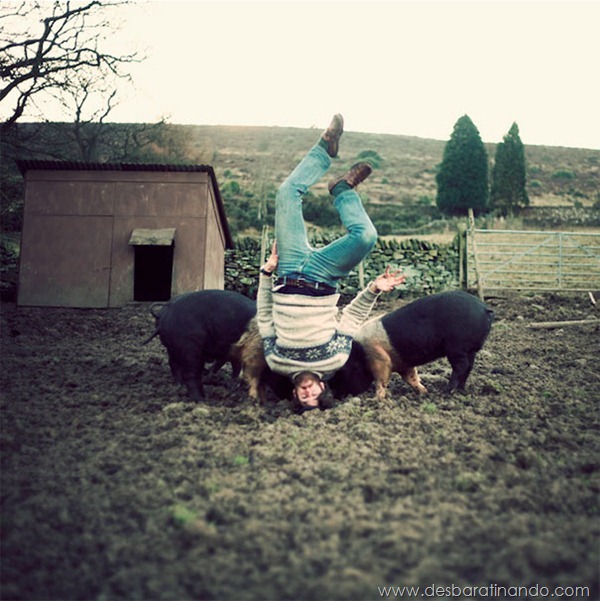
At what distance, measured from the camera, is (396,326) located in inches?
196

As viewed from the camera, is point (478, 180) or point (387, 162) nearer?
point (478, 180)

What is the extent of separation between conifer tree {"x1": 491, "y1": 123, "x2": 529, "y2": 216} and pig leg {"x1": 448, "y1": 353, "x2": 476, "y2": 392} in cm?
4129

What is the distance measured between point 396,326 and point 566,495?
7.24ft

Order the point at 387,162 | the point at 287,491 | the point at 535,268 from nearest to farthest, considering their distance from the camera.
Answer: the point at 287,491 → the point at 535,268 → the point at 387,162

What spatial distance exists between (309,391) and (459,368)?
1624 mm

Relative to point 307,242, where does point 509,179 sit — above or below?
above

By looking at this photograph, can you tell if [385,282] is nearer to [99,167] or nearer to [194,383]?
[194,383]

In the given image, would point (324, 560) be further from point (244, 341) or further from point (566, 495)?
point (244, 341)

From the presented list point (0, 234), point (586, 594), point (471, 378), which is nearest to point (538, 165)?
point (0, 234)

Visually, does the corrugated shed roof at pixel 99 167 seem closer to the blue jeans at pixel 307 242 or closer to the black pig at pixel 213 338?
the black pig at pixel 213 338

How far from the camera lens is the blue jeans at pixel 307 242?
178 inches

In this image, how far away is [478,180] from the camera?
45.0 meters

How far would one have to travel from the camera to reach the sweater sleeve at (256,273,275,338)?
→ 4.69 m

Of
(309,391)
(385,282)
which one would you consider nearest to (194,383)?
(309,391)
